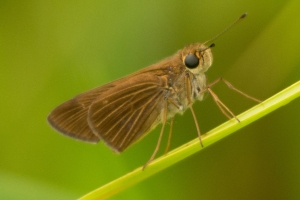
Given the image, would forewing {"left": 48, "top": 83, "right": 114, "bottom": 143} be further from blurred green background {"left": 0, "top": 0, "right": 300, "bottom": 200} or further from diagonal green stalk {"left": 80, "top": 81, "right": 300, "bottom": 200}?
diagonal green stalk {"left": 80, "top": 81, "right": 300, "bottom": 200}

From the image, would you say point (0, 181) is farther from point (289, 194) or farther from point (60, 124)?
point (289, 194)

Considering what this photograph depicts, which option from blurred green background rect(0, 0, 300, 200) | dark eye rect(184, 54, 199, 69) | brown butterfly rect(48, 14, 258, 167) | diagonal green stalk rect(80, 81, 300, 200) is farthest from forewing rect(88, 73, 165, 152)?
diagonal green stalk rect(80, 81, 300, 200)

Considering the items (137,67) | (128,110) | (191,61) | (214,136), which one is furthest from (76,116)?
(214,136)

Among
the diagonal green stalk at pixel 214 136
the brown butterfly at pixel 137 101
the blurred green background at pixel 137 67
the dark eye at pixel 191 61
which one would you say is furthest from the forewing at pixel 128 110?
the diagonal green stalk at pixel 214 136

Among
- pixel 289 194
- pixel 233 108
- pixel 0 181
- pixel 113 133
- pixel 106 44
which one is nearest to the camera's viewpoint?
pixel 113 133

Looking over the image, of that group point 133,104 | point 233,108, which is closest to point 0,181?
point 133,104

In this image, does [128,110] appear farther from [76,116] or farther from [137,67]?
[137,67]
